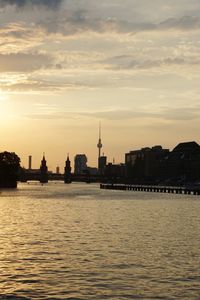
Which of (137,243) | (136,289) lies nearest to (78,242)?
(137,243)

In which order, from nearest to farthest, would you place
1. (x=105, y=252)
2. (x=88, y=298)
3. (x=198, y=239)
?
1. (x=88, y=298)
2. (x=105, y=252)
3. (x=198, y=239)

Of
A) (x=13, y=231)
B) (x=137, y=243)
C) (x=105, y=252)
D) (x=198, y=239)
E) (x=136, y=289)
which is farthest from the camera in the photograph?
(x=13, y=231)

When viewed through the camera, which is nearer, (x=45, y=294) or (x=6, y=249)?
(x=45, y=294)

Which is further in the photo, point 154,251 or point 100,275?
point 154,251

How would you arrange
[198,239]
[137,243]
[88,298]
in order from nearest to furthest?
1. [88,298]
2. [137,243]
3. [198,239]

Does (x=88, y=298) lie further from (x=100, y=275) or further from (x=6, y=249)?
(x=6, y=249)

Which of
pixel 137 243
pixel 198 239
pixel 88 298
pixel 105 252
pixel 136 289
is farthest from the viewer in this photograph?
pixel 198 239

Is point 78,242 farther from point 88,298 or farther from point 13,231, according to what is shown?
point 88,298

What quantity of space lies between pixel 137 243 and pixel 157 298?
2411cm

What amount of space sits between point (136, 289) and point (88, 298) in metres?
3.87

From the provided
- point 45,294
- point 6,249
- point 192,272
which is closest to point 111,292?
point 45,294

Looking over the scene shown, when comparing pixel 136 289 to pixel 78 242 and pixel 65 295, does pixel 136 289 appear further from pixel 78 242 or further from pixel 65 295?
pixel 78 242

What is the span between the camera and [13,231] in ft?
228

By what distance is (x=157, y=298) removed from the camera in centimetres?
3262
